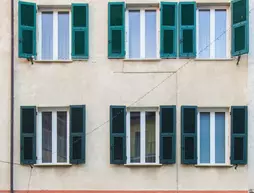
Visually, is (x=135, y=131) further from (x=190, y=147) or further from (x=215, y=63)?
(x=215, y=63)

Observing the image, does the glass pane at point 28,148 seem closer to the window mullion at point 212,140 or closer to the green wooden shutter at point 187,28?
the green wooden shutter at point 187,28

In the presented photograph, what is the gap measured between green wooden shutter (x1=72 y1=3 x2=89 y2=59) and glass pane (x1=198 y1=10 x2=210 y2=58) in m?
3.39

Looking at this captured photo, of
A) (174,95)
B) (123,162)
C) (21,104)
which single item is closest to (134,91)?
(174,95)

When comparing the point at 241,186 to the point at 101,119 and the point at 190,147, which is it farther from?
the point at 101,119

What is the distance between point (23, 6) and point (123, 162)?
542cm

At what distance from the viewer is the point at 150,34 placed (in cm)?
1471

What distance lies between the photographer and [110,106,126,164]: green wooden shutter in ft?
46.3

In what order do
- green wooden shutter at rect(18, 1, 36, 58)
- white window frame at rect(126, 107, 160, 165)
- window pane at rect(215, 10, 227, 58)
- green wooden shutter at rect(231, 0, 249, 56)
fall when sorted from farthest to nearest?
window pane at rect(215, 10, 227, 58), white window frame at rect(126, 107, 160, 165), green wooden shutter at rect(18, 1, 36, 58), green wooden shutter at rect(231, 0, 249, 56)

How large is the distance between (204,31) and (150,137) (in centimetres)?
358

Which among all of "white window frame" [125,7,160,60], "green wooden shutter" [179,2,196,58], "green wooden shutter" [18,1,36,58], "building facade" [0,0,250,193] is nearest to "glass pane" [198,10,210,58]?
"building facade" [0,0,250,193]

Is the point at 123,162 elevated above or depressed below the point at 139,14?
below

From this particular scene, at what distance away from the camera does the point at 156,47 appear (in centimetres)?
1461

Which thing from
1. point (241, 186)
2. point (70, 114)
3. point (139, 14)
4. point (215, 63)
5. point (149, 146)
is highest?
point (139, 14)

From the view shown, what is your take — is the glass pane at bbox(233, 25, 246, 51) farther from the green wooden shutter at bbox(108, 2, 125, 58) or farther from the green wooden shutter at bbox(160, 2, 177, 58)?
the green wooden shutter at bbox(108, 2, 125, 58)
